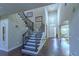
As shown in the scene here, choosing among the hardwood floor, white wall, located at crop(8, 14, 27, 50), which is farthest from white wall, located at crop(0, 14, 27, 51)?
the hardwood floor

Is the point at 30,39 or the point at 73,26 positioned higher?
the point at 73,26

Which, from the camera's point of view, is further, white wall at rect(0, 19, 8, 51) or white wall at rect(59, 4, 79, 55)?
white wall at rect(0, 19, 8, 51)

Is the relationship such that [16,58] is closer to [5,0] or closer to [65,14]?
[5,0]

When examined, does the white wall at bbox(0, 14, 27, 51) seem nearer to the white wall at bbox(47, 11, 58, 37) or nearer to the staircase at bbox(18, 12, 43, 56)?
the staircase at bbox(18, 12, 43, 56)

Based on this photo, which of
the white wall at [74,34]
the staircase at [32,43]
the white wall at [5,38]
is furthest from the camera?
the white wall at [5,38]

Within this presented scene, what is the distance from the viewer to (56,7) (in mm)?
1927

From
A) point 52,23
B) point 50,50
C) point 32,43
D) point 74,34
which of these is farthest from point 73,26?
point 32,43

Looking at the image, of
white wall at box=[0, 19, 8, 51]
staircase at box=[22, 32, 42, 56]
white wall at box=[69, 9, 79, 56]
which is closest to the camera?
white wall at box=[69, 9, 79, 56]

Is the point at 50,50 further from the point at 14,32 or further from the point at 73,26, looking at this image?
the point at 14,32

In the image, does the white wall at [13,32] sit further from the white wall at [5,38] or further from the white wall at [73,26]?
the white wall at [73,26]

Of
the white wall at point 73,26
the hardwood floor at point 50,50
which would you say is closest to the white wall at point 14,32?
the hardwood floor at point 50,50

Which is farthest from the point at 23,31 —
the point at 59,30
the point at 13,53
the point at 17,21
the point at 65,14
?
the point at 65,14

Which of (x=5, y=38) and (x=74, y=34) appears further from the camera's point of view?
(x=5, y=38)

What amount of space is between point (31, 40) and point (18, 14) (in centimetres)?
56
